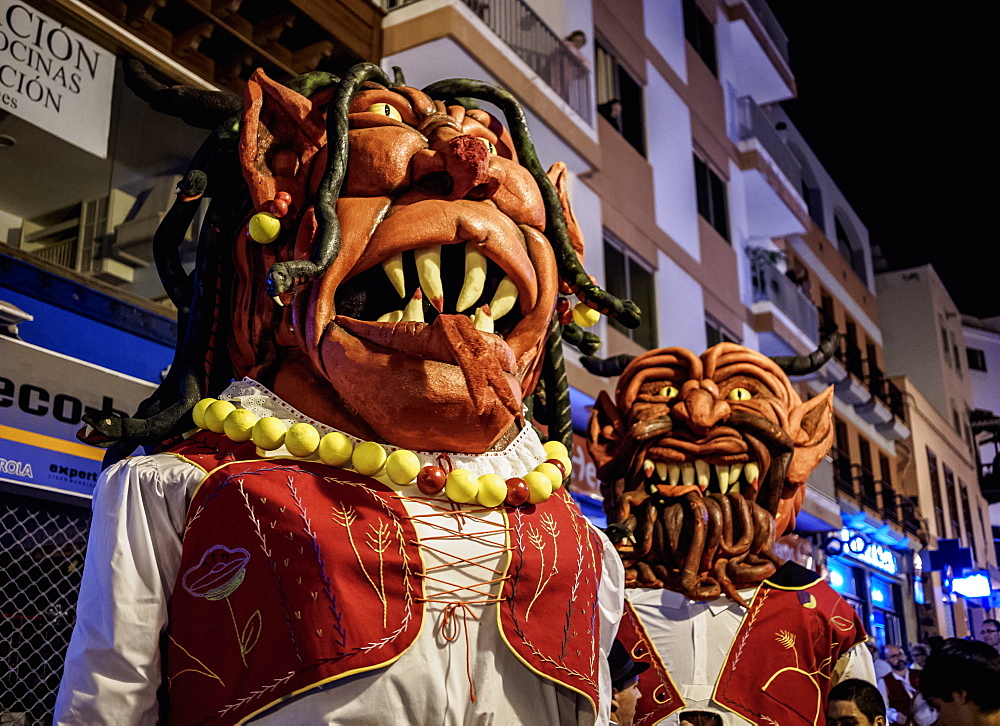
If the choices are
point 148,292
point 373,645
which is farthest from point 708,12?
point 373,645

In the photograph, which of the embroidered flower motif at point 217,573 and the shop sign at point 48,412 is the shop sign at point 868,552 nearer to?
the shop sign at point 48,412

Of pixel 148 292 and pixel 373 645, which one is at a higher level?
pixel 148 292

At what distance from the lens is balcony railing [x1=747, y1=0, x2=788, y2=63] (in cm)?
1505

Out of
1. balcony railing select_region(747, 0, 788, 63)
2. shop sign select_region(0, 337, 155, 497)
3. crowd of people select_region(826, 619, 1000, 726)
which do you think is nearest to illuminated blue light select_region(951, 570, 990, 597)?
balcony railing select_region(747, 0, 788, 63)

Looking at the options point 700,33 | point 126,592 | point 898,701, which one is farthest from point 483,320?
point 700,33

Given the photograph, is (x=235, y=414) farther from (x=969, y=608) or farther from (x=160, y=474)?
(x=969, y=608)

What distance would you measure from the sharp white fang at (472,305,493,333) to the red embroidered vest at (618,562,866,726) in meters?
1.47

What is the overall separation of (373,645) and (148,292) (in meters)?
3.93

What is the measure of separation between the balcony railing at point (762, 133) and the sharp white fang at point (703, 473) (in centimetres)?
1078

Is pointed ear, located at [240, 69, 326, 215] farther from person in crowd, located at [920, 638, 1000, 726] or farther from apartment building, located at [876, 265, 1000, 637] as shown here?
apartment building, located at [876, 265, 1000, 637]

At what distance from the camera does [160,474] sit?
1.94 m

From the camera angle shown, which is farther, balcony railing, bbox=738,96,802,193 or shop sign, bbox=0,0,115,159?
balcony railing, bbox=738,96,802,193

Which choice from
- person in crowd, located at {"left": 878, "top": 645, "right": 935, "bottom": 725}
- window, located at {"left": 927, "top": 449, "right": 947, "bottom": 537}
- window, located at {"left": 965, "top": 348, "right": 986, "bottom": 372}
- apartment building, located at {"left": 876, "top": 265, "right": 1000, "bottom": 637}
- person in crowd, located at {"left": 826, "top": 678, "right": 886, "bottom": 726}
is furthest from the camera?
window, located at {"left": 965, "top": 348, "right": 986, "bottom": 372}

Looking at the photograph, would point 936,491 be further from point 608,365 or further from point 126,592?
point 126,592
